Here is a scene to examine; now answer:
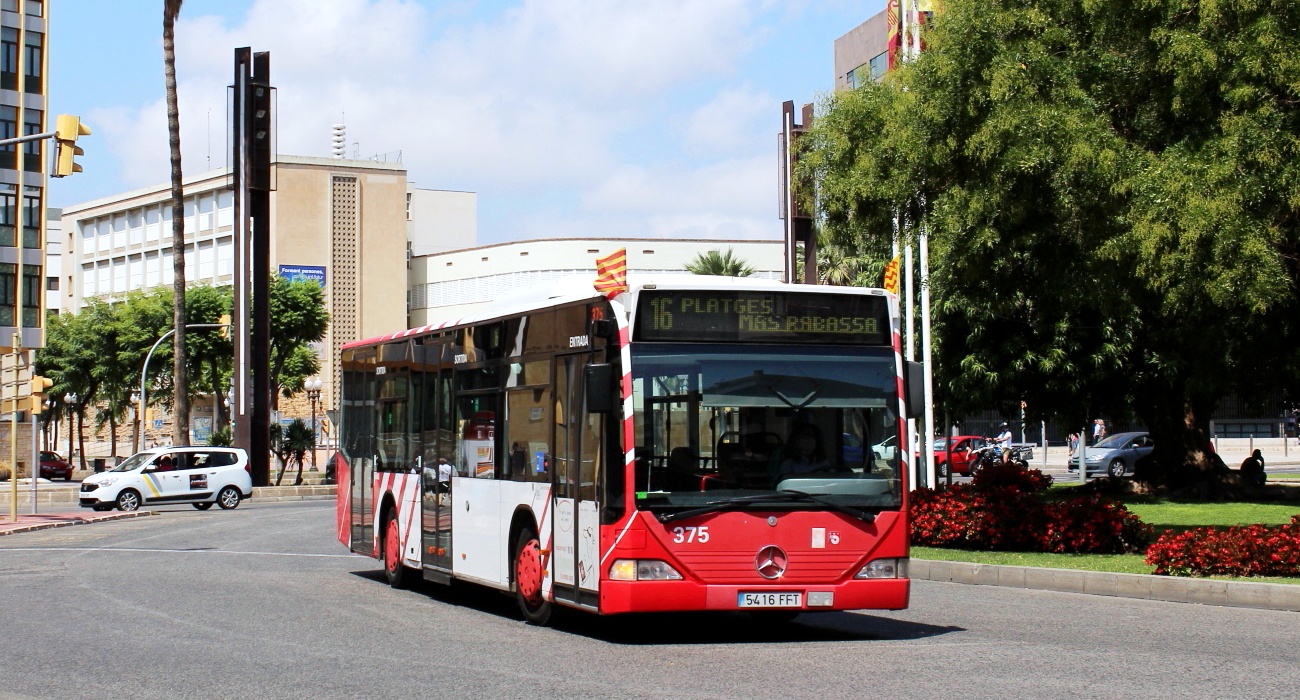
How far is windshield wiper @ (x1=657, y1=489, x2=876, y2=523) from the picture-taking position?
1191 cm

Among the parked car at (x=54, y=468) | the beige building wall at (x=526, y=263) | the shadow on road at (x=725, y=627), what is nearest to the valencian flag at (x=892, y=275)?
the shadow on road at (x=725, y=627)

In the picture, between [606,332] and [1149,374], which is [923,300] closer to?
[1149,374]

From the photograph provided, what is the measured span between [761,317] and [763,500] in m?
1.40

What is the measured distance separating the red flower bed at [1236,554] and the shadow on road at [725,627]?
12.4ft

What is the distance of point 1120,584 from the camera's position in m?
16.2

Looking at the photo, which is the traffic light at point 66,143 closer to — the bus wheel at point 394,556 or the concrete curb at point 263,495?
the bus wheel at point 394,556

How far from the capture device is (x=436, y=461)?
16.1 metres

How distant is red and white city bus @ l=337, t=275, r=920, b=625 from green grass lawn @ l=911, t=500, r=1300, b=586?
18.5 feet

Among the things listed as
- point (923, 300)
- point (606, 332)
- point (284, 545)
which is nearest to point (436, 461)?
point (606, 332)

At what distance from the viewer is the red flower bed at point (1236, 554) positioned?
53.0ft

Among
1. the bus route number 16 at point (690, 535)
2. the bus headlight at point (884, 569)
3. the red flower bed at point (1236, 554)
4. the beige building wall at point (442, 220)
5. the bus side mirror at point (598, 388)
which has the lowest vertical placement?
the red flower bed at point (1236, 554)

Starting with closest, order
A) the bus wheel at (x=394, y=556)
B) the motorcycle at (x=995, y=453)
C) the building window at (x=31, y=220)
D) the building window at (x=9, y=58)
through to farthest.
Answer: the bus wheel at (x=394, y=556) < the motorcycle at (x=995, y=453) < the building window at (x=31, y=220) < the building window at (x=9, y=58)

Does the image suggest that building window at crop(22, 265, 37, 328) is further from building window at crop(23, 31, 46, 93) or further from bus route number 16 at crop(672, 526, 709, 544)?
bus route number 16 at crop(672, 526, 709, 544)

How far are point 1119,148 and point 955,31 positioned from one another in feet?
8.42
